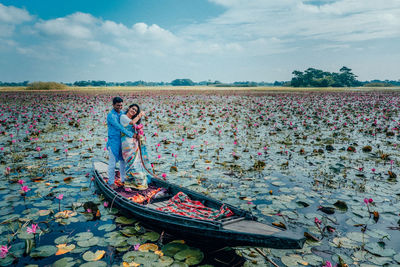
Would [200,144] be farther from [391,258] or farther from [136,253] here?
[391,258]

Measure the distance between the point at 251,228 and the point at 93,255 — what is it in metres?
2.40

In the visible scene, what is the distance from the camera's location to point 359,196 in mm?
5613

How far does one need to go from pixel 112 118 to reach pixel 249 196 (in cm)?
355

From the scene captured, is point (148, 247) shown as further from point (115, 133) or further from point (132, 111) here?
point (132, 111)

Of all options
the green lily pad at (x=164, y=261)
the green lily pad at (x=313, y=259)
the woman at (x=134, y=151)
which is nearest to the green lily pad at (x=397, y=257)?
the green lily pad at (x=313, y=259)

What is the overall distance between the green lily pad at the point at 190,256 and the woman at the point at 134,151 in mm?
2196

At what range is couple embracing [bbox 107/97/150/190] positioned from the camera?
5.40 meters

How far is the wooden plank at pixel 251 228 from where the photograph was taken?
3.27 metres

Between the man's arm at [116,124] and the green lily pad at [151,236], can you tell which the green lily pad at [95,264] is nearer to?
the green lily pad at [151,236]

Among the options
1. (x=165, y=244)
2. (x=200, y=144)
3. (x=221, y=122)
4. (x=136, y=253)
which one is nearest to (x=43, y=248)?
(x=136, y=253)

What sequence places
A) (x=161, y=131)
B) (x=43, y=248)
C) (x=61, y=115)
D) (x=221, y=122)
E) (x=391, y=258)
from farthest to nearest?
(x=61, y=115)
(x=221, y=122)
(x=161, y=131)
(x=43, y=248)
(x=391, y=258)

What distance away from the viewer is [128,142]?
5.57 meters

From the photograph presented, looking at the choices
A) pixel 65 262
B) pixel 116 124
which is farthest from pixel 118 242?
pixel 116 124

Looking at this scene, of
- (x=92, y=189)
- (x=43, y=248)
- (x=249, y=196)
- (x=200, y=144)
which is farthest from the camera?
(x=200, y=144)
